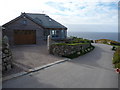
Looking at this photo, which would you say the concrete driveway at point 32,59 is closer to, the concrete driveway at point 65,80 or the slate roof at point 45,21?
the concrete driveway at point 65,80

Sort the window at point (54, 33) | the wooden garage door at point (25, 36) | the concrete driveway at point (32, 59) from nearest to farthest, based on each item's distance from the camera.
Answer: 1. the concrete driveway at point (32, 59)
2. the wooden garage door at point (25, 36)
3. the window at point (54, 33)

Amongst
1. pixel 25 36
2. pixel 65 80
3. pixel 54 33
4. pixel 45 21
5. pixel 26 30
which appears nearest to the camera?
pixel 65 80

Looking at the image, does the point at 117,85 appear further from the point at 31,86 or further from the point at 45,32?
the point at 45,32

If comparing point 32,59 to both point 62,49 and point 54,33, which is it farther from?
point 54,33

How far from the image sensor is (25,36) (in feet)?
73.8

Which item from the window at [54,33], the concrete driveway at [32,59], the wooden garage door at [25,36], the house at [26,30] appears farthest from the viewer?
the window at [54,33]

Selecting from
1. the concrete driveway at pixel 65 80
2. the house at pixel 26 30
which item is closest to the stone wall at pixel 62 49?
the concrete driveway at pixel 65 80

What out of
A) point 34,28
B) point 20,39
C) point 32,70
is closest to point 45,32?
point 34,28

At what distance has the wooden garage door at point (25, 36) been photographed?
71.0 feet

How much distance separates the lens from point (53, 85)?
718cm

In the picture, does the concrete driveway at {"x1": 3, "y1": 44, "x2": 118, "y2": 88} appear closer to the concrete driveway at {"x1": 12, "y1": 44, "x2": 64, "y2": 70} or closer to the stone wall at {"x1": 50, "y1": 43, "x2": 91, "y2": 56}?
the concrete driveway at {"x1": 12, "y1": 44, "x2": 64, "y2": 70}

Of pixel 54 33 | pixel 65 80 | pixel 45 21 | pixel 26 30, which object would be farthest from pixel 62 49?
pixel 45 21

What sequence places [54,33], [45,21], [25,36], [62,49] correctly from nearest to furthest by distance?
1. [62,49]
2. [25,36]
3. [45,21]
4. [54,33]

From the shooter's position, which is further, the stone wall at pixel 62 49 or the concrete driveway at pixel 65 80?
the stone wall at pixel 62 49
